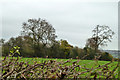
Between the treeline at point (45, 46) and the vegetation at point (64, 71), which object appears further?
the treeline at point (45, 46)

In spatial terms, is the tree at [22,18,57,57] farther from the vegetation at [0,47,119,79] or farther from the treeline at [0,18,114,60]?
the vegetation at [0,47,119,79]

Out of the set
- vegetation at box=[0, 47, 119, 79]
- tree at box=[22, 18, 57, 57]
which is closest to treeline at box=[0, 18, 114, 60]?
tree at box=[22, 18, 57, 57]

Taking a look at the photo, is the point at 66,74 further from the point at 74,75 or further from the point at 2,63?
the point at 2,63

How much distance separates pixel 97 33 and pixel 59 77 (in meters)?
24.6

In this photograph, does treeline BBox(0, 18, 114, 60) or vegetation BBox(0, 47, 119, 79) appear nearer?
vegetation BBox(0, 47, 119, 79)

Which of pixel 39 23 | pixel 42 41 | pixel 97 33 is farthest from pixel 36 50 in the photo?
pixel 97 33

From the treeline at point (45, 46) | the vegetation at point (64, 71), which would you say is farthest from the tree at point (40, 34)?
the vegetation at point (64, 71)

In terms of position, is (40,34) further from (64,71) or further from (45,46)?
(64,71)

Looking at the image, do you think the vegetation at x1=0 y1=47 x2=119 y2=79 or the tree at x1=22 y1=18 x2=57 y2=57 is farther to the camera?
the tree at x1=22 y1=18 x2=57 y2=57

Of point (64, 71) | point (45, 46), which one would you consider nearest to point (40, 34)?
point (45, 46)

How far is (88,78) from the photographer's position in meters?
1.02

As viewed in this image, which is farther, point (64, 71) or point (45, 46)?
point (45, 46)

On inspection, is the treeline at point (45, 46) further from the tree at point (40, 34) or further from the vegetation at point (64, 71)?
the vegetation at point (64, 71)

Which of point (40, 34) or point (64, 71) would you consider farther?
point (40, 34)
